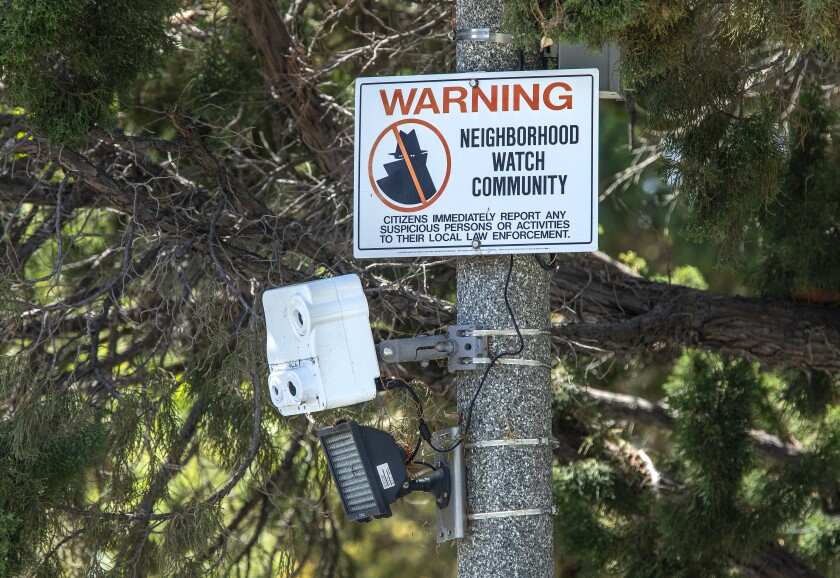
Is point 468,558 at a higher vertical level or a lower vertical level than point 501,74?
lower

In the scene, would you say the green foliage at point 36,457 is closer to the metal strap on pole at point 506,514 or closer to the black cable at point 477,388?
the black cable at point 477,388

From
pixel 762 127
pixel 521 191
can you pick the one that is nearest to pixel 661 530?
pixel 762 127

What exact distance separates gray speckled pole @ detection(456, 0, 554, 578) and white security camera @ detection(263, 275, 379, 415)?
0.45 meters

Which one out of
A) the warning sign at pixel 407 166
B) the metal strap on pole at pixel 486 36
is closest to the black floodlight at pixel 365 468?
the warning sign at pixel 407 166

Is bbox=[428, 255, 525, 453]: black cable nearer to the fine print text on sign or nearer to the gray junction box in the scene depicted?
the fine print text on sign

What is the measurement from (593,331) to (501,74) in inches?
87.0

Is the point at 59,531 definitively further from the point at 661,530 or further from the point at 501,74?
the point at 661,530

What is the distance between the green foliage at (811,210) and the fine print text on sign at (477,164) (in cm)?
204

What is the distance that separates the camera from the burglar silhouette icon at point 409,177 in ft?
11.9

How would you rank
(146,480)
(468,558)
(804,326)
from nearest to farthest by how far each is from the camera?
1. (468,558)
2. (146,480)
3. (804,326)

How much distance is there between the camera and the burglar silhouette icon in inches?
142

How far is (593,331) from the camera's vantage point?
218 inches

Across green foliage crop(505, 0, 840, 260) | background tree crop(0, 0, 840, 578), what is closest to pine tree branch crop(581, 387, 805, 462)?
background tree crop(0, 0, 840, 578)

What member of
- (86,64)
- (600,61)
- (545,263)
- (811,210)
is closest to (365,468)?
(545,263)
